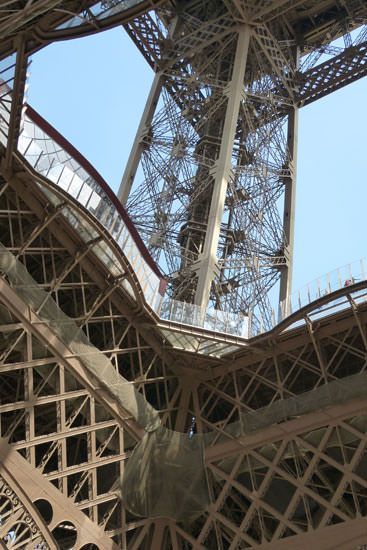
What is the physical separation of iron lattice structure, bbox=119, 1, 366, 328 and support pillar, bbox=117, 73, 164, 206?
57 mm

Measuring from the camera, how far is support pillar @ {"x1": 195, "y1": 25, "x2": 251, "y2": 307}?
2678 cm

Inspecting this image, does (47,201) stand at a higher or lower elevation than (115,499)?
higher

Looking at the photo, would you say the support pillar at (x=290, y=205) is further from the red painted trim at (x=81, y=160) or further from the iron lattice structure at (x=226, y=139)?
the red painted trim at (x=81, y=160)

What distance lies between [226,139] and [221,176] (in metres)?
2.00

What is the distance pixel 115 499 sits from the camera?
22375 mm

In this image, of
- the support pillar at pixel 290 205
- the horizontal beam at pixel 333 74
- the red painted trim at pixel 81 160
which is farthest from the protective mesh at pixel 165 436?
the horizontal beam at pixel 333 74

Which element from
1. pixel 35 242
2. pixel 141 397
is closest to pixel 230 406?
pixel 141 397

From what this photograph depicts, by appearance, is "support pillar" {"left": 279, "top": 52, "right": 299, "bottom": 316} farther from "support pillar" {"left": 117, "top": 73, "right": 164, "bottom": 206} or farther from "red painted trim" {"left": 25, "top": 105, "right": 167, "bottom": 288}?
"red painted trim" {"left": 25, "top": 105, "right": 167, "bottom": 288}

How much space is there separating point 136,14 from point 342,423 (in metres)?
12.7

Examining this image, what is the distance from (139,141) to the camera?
3428cm

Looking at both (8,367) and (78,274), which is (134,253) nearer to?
(78,274)

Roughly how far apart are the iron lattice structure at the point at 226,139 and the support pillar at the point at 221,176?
0.18 feet

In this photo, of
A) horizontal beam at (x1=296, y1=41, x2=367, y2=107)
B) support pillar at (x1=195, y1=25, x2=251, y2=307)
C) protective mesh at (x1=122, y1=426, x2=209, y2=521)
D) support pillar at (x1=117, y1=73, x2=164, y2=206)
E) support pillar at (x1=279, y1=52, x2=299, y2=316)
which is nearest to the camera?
protective mesh at (x1=122, y1=426, x2=209, y2=521)

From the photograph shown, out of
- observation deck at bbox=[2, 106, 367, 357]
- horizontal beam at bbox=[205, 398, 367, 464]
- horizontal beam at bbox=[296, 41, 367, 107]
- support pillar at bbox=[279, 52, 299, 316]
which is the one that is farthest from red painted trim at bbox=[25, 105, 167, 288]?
horizontal beam at bbox=[296, 41, 367, 107]
